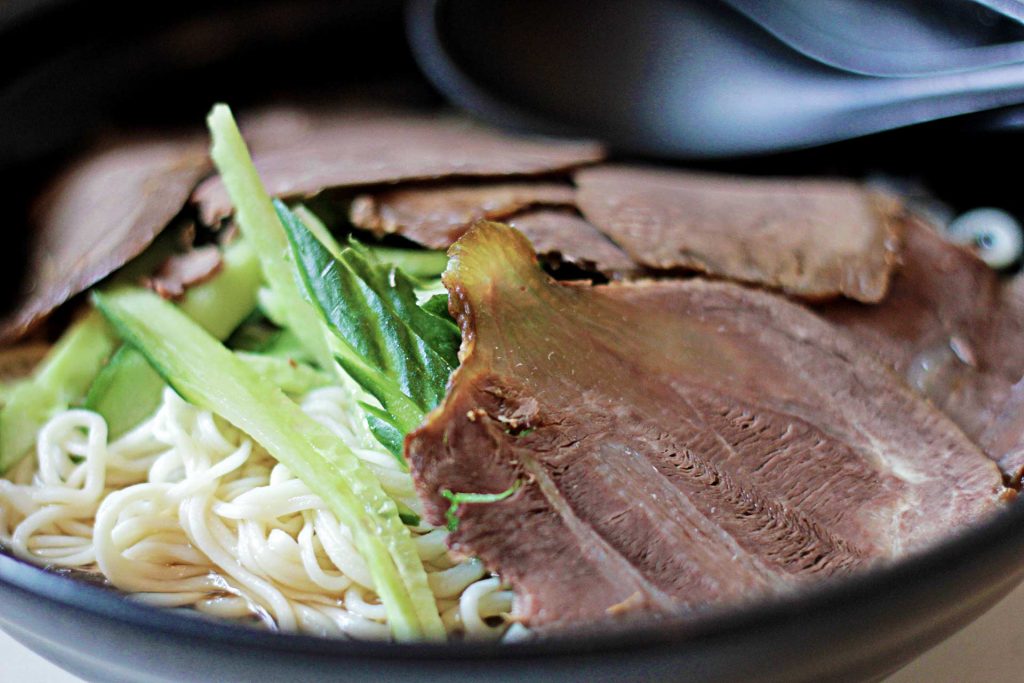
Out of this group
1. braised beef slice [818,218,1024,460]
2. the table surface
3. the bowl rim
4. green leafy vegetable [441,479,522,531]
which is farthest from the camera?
braised beef slice [818,218,1024,460]

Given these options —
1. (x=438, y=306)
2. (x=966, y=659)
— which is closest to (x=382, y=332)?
(x=438, y=306)

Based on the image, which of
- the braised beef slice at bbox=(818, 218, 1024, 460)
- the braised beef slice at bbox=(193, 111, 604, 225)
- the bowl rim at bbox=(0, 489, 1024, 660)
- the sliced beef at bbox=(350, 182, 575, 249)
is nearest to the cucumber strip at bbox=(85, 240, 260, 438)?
the braised beef slice at bbox=(193, 111, 604, 225)

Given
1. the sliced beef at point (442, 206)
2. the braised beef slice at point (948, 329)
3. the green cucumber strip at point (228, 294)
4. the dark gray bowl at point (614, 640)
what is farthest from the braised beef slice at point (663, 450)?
the green cucumber strip at point (228, 294)

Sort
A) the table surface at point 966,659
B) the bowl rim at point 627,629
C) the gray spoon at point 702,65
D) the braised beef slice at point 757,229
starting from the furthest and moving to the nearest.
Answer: the gray spoon at point 702,65 → the braised beef slice at point 757,229 → the table surface at point 966,659 → the bowl rim at point 627,629

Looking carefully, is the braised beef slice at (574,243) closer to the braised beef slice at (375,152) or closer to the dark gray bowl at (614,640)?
the braised beef slice at (375,152)

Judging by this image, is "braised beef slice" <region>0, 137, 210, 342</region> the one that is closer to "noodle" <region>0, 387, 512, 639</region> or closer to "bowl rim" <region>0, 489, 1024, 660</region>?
"noodle" <region>0, 387, 512, 639</region>
